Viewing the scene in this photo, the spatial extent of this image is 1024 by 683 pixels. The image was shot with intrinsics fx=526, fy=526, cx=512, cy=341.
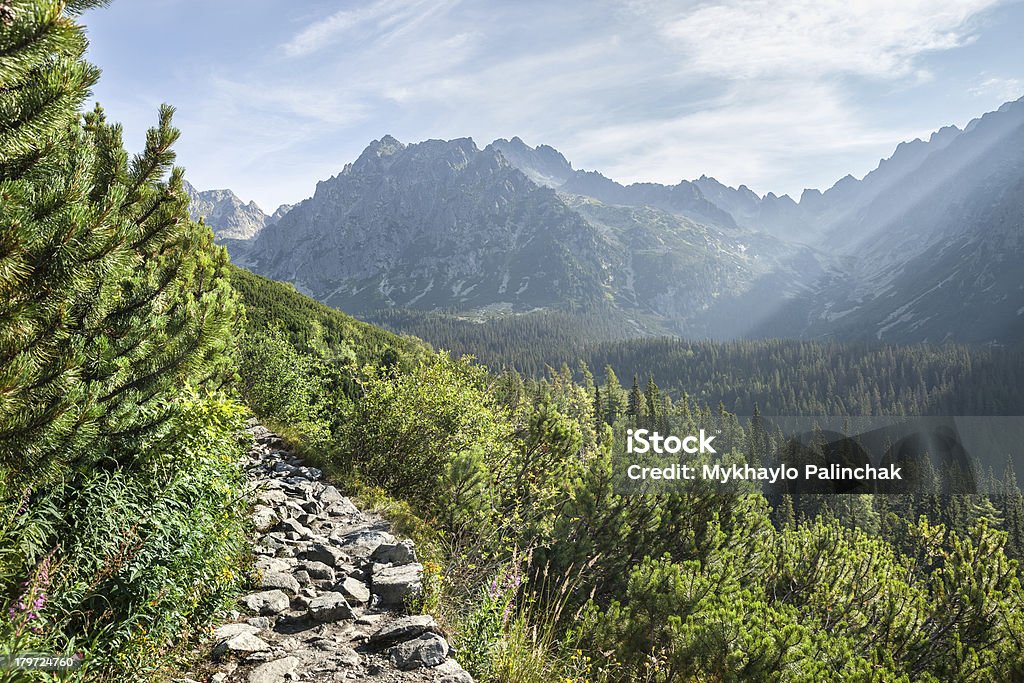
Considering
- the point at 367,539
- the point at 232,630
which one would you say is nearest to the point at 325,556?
the point at 367,539

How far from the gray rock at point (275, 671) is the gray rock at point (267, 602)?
1.15 meters

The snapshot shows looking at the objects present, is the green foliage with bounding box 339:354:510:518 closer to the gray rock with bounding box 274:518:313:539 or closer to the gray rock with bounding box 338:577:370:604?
the gray rock with bounding box 274:518:313:539

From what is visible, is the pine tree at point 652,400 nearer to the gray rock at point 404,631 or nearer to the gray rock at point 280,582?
the gray rock at point 280,582

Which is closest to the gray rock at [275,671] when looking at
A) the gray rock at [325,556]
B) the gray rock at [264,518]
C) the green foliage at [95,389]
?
the green foliage at [95,389]

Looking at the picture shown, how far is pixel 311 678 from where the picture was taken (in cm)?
501

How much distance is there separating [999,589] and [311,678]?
17104 millimetres

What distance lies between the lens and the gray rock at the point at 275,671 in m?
4.86

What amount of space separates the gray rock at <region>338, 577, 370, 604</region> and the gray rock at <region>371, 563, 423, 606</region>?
5.1 inches

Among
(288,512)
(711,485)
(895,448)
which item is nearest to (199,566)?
(288,512)

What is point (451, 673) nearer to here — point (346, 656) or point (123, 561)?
point (346, 656)

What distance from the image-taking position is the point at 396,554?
26.4 ft

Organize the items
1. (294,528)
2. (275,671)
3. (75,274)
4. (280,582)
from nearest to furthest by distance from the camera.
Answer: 1. (75,274)
2. (275,671)
3. (280,582)
4. (294,528)

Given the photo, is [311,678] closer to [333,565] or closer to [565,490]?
[333,565]

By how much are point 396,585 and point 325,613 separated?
94cm
